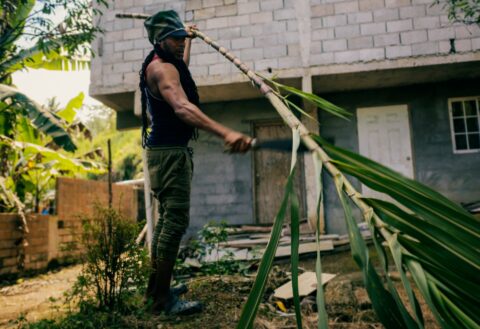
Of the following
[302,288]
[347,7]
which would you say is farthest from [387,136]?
[302,288]

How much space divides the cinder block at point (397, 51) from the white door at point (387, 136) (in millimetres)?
1190

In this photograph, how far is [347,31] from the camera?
6.64 m

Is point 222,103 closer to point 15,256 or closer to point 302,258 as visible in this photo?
point 302,258

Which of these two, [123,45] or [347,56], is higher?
[123,45]

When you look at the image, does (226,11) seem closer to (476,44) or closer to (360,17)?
(360,17)

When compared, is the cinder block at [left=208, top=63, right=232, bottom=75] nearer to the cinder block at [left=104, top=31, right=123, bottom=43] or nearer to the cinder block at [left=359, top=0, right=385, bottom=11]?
the cinder block at [left=104, top=31, right=123, bottom=43]

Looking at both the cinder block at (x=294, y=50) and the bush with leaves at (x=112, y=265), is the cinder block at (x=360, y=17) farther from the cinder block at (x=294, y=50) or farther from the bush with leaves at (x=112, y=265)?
the bush with leaves at (x=112, y=265)

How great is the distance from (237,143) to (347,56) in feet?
18.0

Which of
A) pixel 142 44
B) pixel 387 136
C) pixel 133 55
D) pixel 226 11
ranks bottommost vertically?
pixel 387 136

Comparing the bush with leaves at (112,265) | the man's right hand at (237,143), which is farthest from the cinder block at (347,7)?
the man's right hand at (237,143)

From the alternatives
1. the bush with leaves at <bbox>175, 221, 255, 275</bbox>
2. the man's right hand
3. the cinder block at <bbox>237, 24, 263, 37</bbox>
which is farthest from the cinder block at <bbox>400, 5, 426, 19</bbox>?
the man's right hand

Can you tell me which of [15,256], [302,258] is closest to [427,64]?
[302,258]

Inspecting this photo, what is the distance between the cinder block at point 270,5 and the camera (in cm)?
686

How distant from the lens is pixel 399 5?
6539mm
